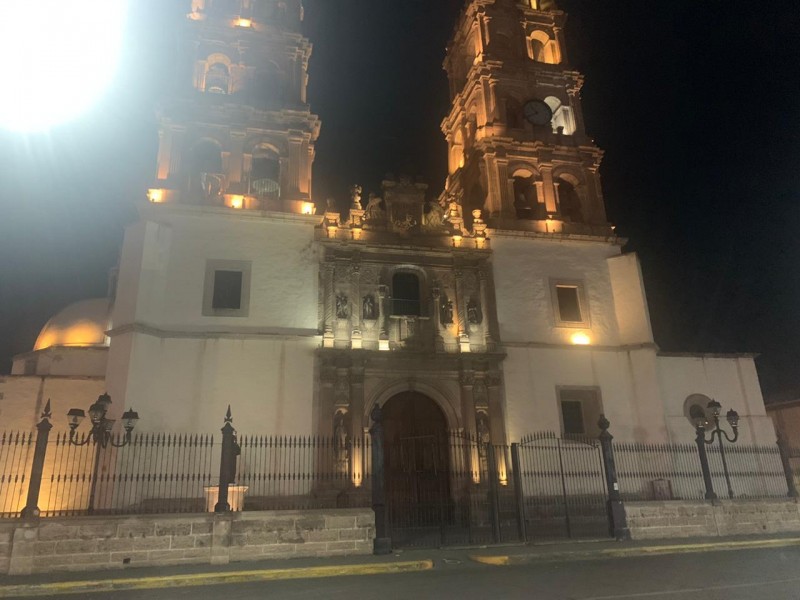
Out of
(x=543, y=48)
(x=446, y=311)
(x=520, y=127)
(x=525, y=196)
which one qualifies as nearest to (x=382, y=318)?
(x=446, y=311)

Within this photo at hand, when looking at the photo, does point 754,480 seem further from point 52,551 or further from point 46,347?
point 46,347

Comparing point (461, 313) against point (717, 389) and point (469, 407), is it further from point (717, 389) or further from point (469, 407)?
point (717, 389)

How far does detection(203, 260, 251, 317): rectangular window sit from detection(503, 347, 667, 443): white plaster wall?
31.1ft

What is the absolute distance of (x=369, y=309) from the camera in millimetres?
20359

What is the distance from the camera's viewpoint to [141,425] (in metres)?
17.2

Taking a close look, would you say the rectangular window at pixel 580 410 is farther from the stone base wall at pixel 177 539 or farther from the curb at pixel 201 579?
the curb at pixel 201 579

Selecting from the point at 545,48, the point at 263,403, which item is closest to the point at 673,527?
the point at 263,403

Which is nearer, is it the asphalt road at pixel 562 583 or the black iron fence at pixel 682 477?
the asphalt road at pixel 562 583

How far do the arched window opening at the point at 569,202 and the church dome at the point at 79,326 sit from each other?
21.0 meters

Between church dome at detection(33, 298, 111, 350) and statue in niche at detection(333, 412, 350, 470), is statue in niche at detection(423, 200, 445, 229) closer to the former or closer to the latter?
statue in niche at detection(333, 412, 350, 470)

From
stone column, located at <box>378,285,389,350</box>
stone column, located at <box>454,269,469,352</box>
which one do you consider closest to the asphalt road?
stone column, located at <box>378,285,389,350</box>

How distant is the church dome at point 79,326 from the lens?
26062 mm

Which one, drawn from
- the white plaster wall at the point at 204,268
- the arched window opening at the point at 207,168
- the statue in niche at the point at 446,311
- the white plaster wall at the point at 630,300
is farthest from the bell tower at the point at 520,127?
the arched window opening at the point at 207,168

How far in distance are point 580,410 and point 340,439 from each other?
347 inches
